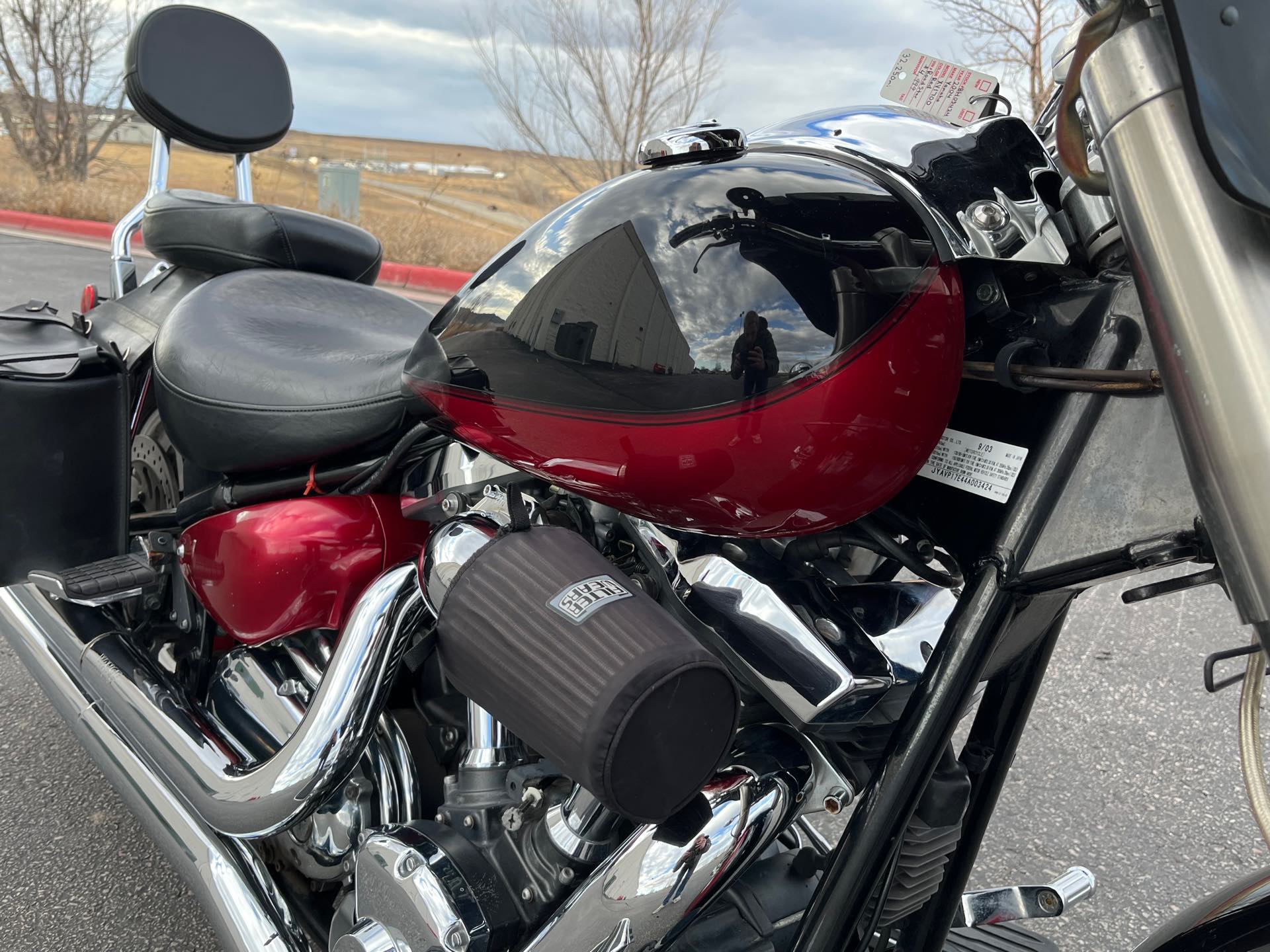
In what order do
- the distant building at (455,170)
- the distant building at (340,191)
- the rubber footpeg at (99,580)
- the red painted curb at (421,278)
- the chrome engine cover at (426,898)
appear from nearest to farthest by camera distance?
the chrome engine cover at (426,898) < the rubber footpeg at (99,580) < the red painted curb at (421,278) < the distant building at (455,170) < the distant building at (340,191)

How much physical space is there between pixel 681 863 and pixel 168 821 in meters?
0.85

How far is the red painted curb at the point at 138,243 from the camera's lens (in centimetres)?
839

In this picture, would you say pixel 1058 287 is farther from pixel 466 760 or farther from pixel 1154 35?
pixel 466 760

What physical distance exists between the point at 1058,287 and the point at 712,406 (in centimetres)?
32

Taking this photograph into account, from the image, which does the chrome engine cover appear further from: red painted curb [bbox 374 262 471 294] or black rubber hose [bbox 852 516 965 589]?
red painted curb [bbox 374 262 471 294]

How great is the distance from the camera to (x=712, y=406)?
944mm

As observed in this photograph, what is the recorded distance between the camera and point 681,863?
1028mm

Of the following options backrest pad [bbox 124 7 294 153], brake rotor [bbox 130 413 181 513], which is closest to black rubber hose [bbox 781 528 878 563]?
brake rotor [bbox 130 413 181 513]

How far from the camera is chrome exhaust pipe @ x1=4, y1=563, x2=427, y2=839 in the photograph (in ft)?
4.06

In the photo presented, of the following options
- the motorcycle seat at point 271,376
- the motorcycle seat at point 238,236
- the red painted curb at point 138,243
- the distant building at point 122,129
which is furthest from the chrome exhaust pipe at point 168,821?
the distant building at point 122,129

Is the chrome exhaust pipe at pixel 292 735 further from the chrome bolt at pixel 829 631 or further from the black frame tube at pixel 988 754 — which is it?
the black frame tube at pixel 988 754

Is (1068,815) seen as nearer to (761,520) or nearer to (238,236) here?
(761,520)

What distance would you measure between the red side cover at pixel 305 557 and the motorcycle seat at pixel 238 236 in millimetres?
659

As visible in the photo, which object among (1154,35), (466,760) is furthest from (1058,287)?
(466,760)
